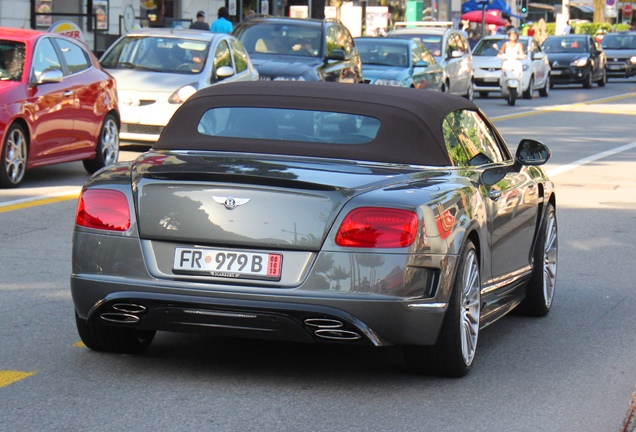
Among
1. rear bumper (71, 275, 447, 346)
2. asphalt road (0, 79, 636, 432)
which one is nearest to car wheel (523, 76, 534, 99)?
asphalt road (0, 79, 636, 432)

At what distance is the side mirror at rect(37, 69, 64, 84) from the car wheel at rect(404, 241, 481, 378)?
829 centimetres

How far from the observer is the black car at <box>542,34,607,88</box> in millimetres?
43281

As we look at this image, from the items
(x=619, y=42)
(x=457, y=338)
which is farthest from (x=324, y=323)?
(x=619, y=42)

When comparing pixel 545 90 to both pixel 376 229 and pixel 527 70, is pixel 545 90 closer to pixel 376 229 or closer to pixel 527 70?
pixel 527 70

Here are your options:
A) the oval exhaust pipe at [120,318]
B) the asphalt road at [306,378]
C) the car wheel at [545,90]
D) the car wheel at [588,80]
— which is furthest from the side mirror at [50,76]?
the car wheel at [588,80]

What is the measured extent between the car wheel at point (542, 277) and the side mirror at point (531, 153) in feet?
1.65

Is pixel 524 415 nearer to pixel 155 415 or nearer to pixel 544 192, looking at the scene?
pixel 155 415

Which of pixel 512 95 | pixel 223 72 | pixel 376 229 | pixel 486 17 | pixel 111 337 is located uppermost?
pixel 486 17

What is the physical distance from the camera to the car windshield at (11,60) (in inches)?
545

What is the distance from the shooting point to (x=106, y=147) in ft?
51.4

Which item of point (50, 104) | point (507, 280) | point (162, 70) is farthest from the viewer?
point (162, 70)

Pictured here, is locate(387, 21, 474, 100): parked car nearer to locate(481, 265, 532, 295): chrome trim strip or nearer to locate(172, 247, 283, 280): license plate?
locate(481, 265, 532, 295): chrome trim strip

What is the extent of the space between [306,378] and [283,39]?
17660mm

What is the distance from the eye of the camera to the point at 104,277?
5.93 meters
